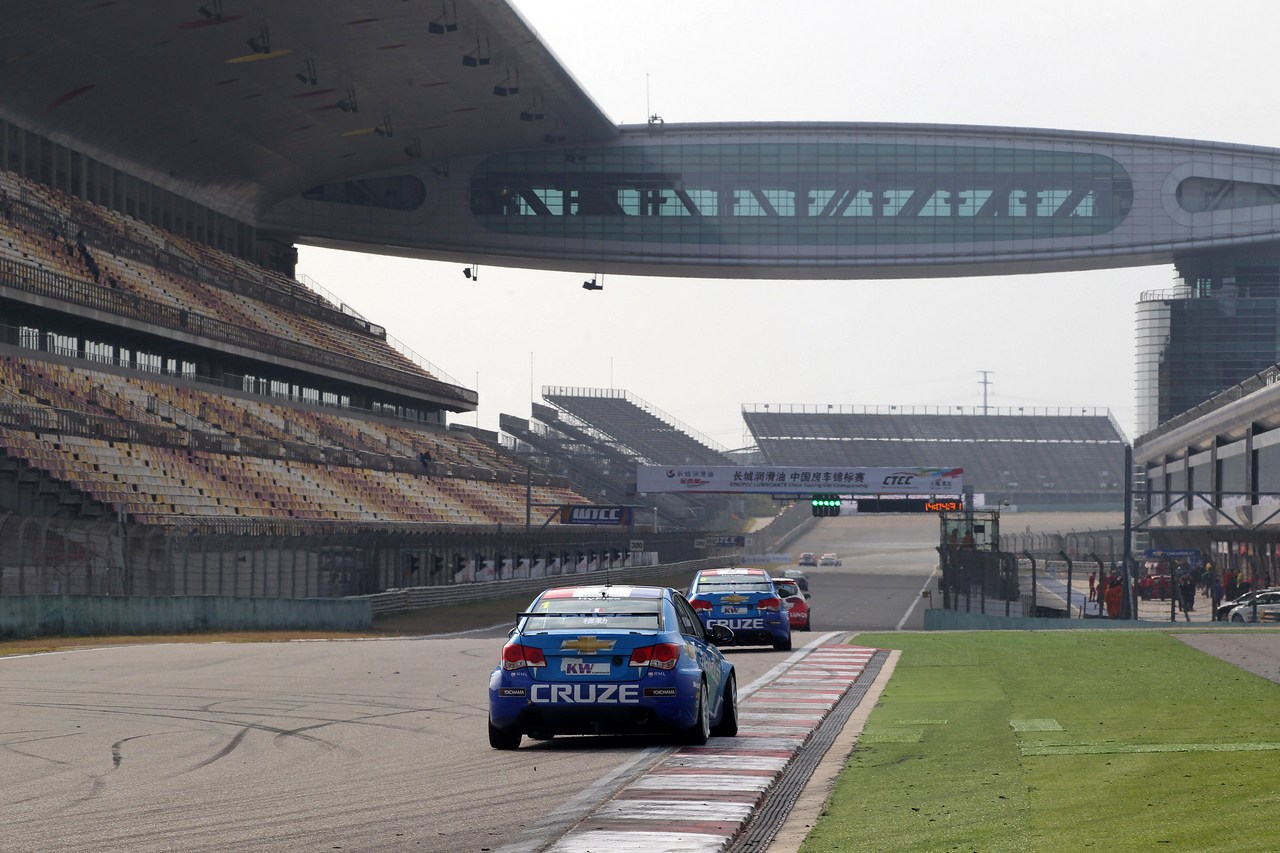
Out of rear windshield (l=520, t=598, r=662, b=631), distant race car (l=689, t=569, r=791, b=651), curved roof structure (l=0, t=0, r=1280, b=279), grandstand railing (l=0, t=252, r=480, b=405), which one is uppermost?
curved roof structure (l=0, t=0, r=1280, b=279)

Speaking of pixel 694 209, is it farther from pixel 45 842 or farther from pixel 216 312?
pixel 45 842

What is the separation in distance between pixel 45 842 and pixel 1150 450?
88.7 m

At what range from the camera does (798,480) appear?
73.7 metres

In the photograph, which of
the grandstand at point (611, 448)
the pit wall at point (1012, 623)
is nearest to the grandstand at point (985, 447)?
the grandstand at point (611, 448)

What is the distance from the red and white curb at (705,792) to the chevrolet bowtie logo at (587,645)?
977mm

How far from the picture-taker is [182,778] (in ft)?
36.9

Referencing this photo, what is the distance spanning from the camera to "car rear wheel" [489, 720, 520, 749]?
12.8 m

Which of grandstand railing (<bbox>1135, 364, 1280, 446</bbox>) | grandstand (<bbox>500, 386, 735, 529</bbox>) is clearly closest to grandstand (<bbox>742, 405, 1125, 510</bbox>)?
grandstand (<bbox>500, 386, 735, 529</bbox>)

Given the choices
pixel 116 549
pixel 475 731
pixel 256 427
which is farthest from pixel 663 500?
pixel 475 731

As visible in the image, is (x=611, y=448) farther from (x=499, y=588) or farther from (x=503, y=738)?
(x=503, y=738)

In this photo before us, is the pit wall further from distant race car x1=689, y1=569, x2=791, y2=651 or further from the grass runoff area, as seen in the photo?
the grass runoff area

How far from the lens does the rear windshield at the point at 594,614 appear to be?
13.0 m

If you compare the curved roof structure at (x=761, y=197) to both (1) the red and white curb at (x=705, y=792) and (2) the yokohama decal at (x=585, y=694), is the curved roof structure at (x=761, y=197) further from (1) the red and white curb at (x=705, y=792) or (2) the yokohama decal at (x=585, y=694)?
(2) the yokohama decal at (x=585, y=694)

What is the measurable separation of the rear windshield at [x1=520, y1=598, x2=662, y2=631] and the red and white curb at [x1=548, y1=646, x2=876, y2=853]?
1.06 m
